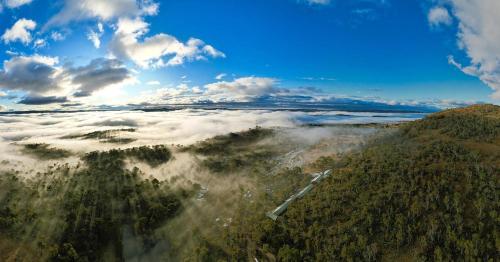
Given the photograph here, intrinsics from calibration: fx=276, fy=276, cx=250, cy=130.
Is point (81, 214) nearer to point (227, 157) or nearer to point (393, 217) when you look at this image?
point (393, 217)

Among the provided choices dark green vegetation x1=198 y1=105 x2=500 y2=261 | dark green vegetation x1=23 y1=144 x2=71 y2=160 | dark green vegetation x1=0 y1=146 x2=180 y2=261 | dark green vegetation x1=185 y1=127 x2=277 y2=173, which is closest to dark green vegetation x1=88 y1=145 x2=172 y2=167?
dark green vegetation x1=185 y1=127 x2=277 y2=173

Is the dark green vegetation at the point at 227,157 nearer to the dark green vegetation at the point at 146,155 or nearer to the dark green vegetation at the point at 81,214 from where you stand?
the dark green vegetation at the point at 146,155

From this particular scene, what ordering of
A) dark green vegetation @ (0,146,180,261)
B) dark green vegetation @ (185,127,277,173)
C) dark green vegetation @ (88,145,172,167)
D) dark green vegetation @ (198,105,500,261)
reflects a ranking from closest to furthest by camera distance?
dark green vegetation @ (198,105,500,261), dark green vegetation @ (0,146,180,261), dark green vegetation @ (185,127,277,173), dark green vegetation @ (88,145,172,167)

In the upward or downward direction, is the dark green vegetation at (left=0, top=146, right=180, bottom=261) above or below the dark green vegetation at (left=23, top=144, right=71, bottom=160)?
above

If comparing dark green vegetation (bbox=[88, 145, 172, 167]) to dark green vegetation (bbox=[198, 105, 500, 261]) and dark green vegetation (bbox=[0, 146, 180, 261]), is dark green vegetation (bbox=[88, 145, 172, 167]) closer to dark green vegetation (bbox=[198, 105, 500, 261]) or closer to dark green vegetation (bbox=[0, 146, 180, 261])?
dark green vegetation (bbox=[0, 146, 180, 261])

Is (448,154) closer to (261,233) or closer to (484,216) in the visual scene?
(484,216)

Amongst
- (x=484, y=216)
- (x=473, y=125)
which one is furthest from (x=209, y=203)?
(x=473, y=125)

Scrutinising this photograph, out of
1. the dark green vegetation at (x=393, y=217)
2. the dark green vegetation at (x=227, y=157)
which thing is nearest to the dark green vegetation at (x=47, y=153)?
the dark green vegetation at (x=227, y=157)

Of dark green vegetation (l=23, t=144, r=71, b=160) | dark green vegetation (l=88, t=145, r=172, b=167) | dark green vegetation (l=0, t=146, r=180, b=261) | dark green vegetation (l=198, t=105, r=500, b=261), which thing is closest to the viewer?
dark green vegetation (l=198, t=105, r=500, b=261)
